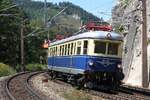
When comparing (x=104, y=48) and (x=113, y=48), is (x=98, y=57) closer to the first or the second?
(x=104, y=48)

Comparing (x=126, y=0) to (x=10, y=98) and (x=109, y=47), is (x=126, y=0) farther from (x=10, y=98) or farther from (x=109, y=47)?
(x=10, y=98)

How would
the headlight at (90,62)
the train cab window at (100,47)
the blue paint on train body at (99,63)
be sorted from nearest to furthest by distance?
the headlight at (90,62) < the blue paint on train body at (99,63) < the train cab window at (100,47)

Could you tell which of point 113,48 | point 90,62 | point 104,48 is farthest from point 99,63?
point 113,48

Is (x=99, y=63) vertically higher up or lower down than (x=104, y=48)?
lower down

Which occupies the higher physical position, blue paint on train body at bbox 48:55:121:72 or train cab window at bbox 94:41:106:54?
train cab window at bbox 94:41:106:54

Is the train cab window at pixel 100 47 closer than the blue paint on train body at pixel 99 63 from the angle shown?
No

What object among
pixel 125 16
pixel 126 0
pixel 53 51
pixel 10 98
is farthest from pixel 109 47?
pixel 126 0

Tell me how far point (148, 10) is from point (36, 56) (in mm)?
57217

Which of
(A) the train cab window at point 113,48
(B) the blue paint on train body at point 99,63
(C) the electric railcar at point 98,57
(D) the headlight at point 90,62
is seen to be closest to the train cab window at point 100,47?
(C) the electric railcar at point 98,57

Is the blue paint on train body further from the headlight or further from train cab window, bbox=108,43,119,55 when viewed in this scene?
train cab window, bbox=108,43,119,55

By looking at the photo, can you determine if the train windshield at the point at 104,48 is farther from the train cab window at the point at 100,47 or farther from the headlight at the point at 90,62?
the headlight at the point at 90,62

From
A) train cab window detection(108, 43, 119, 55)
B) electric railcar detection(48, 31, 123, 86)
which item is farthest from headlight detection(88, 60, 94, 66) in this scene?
train cab window detection(108, 43, 119, 55)

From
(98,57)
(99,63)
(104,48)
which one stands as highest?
(104,48)

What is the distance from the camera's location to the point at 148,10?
138ft
